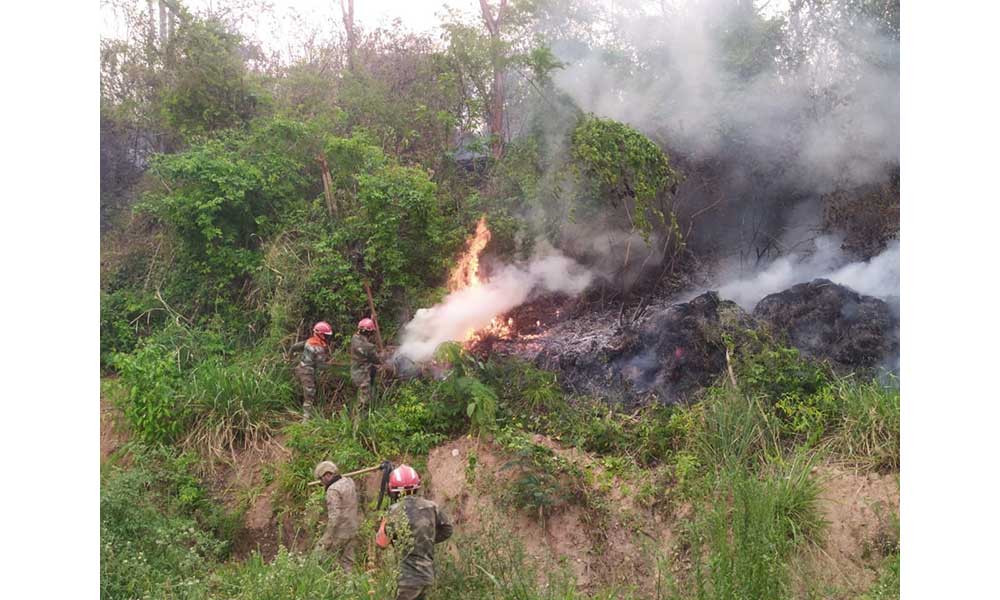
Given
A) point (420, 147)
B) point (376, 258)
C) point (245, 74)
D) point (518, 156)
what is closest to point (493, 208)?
point (518, 156)

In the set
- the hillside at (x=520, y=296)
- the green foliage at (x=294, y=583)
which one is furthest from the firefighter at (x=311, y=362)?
the green foliage at (x=294, y=583)

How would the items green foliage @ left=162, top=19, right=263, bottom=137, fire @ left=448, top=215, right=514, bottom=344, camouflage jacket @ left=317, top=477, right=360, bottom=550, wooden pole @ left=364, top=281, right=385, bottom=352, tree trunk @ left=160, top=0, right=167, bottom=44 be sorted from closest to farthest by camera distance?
1. camouflage jacket @ left=317, top=477, right=360, bottom=550
2. wooden pole @ left=364, top=281, right=385, bottom=352
3. fire @ left=448, top=215, right=514, bottom=344
4. green foliage @ left=162, top=19, right=263, bottom=137
5. tree trunk @ left=160, top=0, right=167, bottom=44

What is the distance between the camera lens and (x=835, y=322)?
7676 millimetres

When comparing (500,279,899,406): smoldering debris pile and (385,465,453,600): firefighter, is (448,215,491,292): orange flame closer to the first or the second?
(500,279,899,406): smoldering debris pile

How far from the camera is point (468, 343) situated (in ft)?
28.7

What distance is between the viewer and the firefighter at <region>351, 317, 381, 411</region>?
830cm

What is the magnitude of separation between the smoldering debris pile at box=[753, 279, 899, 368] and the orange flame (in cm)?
370

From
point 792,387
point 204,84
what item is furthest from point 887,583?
point 204,84

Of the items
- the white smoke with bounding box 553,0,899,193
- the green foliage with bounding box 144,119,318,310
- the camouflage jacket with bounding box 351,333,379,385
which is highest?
the white smoke with bounding box 553,0,899,193

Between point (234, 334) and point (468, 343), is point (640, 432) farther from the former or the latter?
point (234, 334)

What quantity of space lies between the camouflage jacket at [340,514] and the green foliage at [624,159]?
15.9ft

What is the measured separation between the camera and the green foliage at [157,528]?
5.00m

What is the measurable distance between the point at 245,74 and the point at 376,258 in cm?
452

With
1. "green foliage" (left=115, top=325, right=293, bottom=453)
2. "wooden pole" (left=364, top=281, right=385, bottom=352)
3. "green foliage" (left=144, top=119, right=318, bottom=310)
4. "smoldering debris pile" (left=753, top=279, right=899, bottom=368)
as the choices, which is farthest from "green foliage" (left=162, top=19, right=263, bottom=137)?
"smoldering debris pile" (left=753, top=279, right=899, bottom=368)
